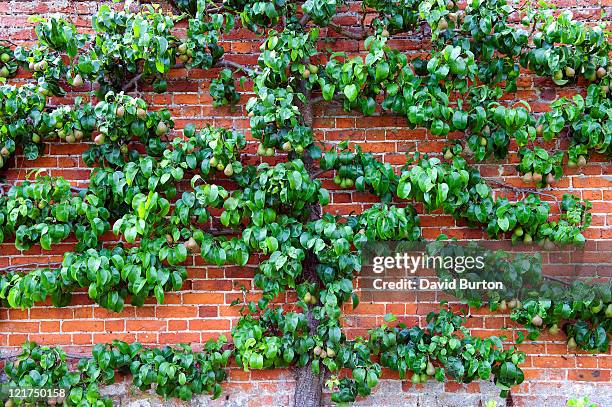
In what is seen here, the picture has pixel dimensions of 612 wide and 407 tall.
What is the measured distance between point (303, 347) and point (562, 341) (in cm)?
134

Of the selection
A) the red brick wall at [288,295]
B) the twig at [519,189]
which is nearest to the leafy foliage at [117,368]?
the red brick wall at [288,295]

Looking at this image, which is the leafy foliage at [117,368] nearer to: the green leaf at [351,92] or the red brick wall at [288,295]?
the red brick wall at [288,295]

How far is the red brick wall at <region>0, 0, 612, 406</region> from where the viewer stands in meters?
2.88

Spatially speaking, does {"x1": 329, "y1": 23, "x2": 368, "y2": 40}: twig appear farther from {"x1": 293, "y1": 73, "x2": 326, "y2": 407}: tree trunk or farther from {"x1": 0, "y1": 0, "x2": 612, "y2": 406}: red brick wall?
{"x1": 293, "y1": 73, "x2": 326, "y2": 407}: tree trunk

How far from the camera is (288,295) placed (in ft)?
9.55

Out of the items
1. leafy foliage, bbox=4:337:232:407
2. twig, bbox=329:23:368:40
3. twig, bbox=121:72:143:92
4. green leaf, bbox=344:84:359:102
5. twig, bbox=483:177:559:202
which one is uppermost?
twig, bbox=329:23:368:40

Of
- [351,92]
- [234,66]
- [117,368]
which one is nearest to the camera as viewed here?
[351,92]

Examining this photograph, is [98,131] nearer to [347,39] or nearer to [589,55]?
[347,39]

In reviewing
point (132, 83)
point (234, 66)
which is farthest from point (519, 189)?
point (132, 83)

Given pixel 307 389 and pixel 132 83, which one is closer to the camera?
pixel 307 389

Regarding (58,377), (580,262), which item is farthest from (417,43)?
(58,377)

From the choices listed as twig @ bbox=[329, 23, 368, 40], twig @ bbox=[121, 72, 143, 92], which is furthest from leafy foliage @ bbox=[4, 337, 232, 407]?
twig @ bbox=[329, 23, 368, 40]

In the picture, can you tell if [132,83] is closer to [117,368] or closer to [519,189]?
[117,368]

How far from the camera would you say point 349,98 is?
8.84ft
